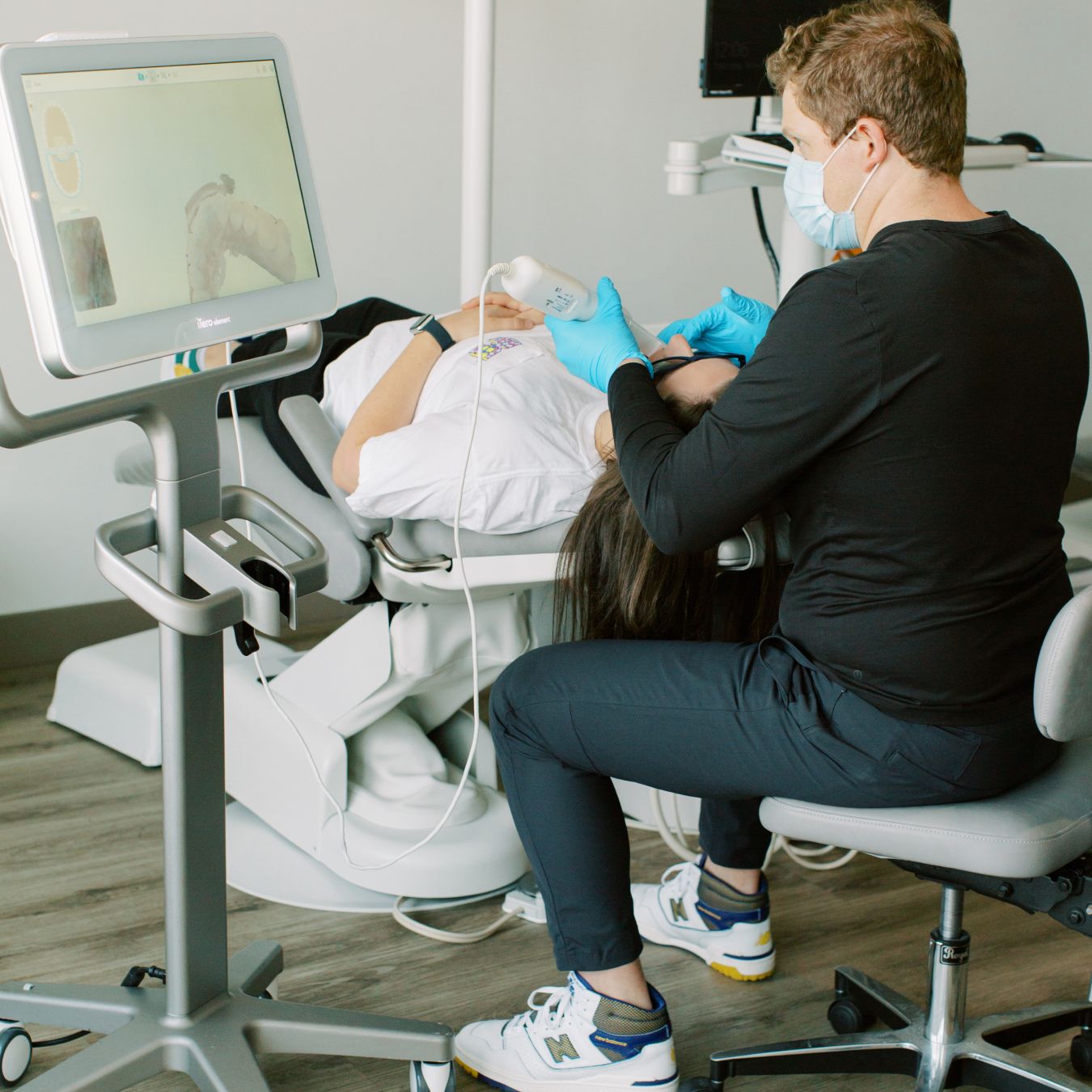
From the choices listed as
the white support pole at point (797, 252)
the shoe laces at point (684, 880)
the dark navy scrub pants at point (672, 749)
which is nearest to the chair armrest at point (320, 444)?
the dark navy scrub pants at point (672, 749)

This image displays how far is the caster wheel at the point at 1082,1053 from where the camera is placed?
158 centimetres

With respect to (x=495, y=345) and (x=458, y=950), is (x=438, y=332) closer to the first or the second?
(x=495, y=345)

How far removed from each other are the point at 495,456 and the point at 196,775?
50 centimetres

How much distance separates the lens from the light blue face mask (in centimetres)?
138

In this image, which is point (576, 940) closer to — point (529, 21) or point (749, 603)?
point (749, 603)

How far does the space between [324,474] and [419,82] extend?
4.44 ft

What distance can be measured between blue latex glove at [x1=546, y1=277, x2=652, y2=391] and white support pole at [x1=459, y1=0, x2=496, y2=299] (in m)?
0.69

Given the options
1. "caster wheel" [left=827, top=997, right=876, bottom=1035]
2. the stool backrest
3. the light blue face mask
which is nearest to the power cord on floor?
"caster wheel" [left=827, top=997, right=876, bottom=1035]

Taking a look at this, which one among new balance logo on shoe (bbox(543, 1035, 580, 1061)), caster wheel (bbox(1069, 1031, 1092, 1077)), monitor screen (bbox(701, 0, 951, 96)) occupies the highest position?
monitor screen (bbox(701, 0, 951, 96))

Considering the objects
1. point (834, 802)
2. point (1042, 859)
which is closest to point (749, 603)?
point (834, 802)

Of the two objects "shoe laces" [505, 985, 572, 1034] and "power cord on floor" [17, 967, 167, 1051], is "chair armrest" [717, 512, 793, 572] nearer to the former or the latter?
"shoe laces" [505, 985, 572, 1034]

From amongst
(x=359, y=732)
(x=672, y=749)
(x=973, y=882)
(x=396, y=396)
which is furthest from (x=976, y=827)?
(x=359, y=732)

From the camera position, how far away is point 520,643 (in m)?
1.94

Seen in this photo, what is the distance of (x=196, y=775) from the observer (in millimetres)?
1306
